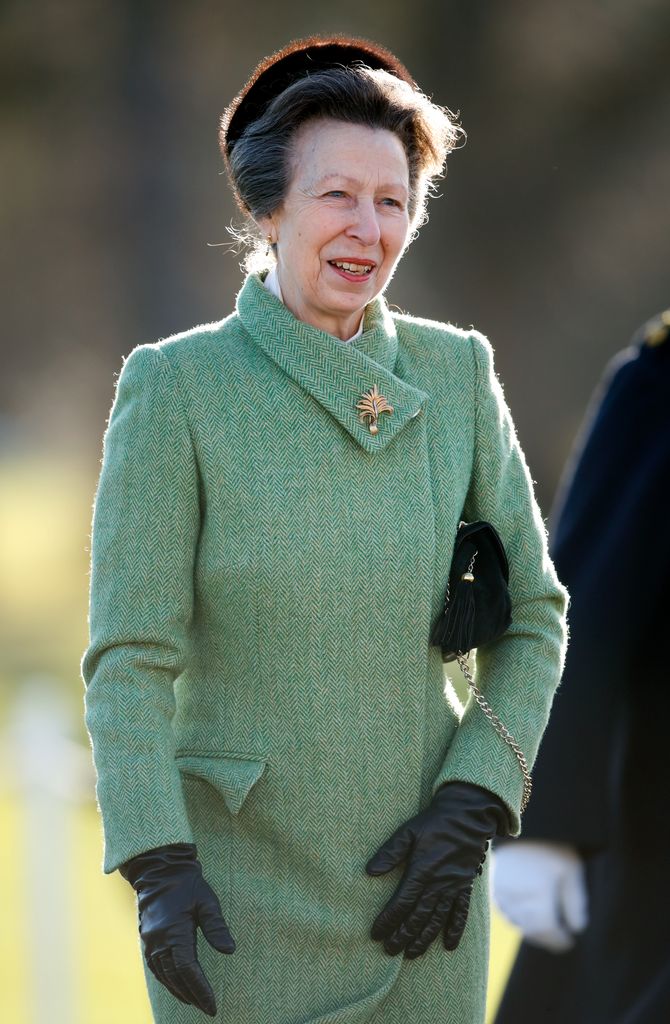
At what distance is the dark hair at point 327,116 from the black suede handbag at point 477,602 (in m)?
0.56

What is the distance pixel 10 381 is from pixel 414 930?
1743 cm

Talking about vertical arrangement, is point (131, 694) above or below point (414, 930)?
above

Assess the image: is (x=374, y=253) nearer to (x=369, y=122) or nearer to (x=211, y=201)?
(x=369, y=122)

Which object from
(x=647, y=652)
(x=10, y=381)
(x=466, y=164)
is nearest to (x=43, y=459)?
(x=10, y=381)

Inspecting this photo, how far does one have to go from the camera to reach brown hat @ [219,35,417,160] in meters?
2.69

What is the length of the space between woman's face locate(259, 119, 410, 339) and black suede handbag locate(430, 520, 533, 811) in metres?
0.41

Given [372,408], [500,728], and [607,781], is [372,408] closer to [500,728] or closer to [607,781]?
[500,728]

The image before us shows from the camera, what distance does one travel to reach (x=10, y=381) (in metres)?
19.5

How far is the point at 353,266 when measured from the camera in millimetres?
2645

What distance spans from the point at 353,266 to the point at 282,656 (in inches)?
24.0

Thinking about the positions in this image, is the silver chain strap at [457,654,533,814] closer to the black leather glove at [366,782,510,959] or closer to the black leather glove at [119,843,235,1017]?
the black leather glove at [366,782,510,959]

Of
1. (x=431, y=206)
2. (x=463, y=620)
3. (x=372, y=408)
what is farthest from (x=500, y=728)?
(x=431, y=206)

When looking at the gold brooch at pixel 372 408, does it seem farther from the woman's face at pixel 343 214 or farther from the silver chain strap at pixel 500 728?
the silver chain strap at pixel 500 728

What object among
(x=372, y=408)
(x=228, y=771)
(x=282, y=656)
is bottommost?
(x=228, y=771)
